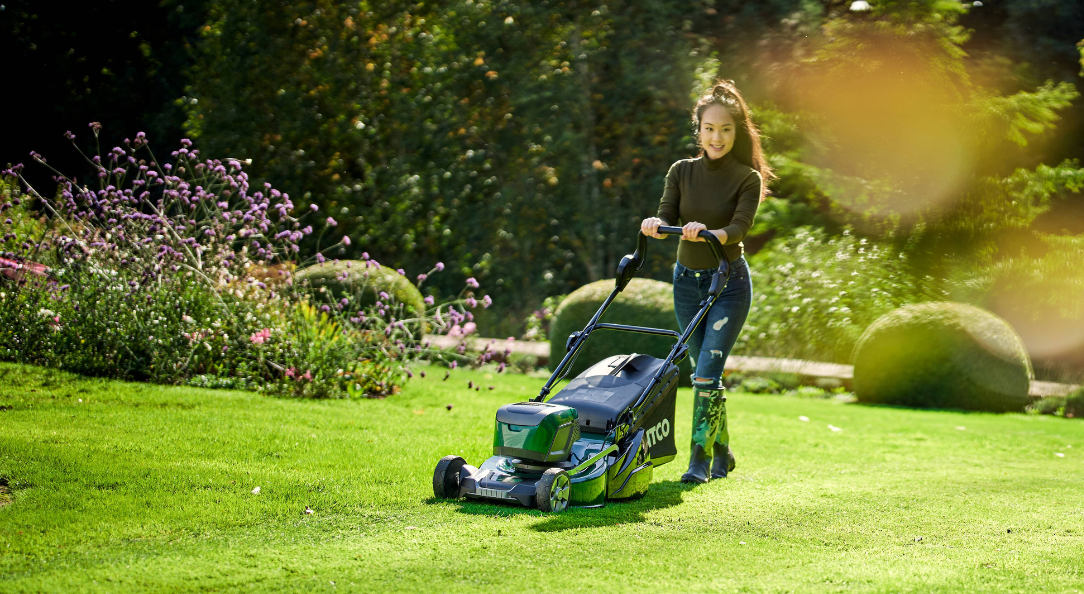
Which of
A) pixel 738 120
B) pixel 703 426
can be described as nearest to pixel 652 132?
pixel 738 120

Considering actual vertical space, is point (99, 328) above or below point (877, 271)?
below

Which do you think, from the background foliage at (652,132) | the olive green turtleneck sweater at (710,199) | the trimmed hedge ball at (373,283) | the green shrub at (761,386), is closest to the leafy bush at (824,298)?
the background foliage at (652,132)

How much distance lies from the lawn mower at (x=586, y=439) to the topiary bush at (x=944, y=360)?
5334mm

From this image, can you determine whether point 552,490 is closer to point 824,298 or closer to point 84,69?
point 824,298

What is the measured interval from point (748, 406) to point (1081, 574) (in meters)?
5.36

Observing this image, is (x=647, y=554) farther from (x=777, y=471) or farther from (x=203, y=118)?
(x=203, y=118)

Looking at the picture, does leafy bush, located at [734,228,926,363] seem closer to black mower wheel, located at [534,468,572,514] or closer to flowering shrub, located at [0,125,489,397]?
flowering shrub, located at [0,125,489,397]

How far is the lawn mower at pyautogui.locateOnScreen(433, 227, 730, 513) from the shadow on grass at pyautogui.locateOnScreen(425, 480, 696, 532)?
0.04 m

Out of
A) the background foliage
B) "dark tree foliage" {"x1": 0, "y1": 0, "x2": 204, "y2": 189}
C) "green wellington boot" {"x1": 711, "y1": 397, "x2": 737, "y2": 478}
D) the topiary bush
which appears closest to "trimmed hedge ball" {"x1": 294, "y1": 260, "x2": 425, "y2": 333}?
the background foliage

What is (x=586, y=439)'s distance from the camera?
411 cm

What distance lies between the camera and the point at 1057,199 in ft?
37.9

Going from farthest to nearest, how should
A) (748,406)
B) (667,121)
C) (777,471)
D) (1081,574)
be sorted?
(667,121) < (748,406) < (777,471) < (1081,574)

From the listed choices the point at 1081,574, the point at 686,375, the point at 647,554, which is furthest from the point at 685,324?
the point at 686,375

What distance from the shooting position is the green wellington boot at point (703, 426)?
15.5ft
